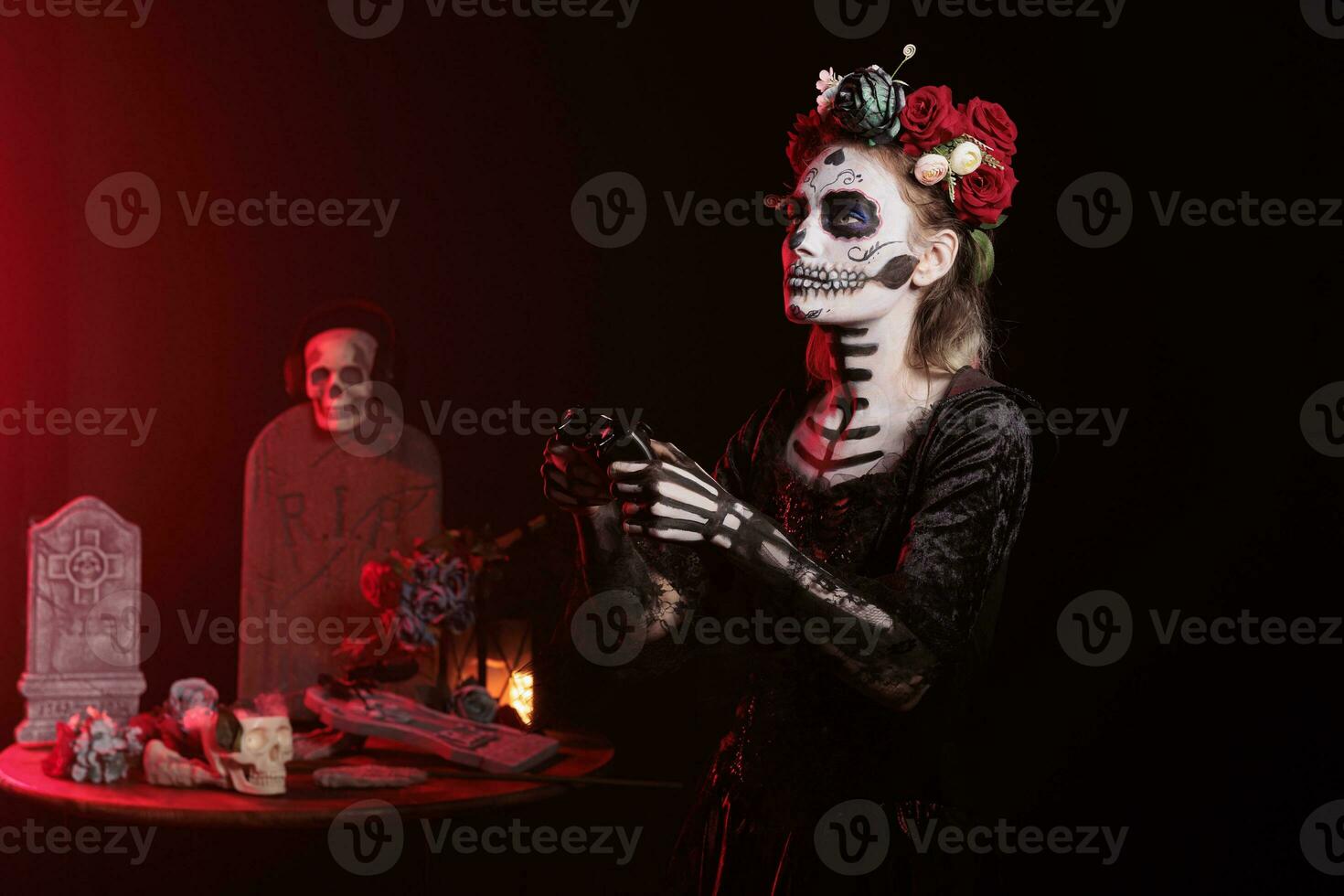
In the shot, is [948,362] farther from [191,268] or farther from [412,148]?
[191,268]

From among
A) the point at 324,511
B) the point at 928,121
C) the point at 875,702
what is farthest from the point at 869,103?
the point at 324,511

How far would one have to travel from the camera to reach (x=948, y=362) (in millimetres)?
1753

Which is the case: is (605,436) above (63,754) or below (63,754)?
above

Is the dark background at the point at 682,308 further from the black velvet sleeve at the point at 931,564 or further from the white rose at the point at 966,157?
the black velvet sleeve at the point at 931,564

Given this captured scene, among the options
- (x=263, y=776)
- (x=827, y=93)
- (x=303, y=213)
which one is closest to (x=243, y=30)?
(x=303, y=213)

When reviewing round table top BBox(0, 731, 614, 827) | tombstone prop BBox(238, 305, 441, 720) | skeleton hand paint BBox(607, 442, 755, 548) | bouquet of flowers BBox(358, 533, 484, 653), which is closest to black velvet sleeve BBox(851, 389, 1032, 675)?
skeleton hand paint BBox(607, 442, 755, 548)

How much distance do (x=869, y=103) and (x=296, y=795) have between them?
1530 mm

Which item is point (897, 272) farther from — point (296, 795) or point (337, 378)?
point (337, 378)

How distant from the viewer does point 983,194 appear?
5.68ft

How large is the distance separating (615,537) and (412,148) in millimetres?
2080

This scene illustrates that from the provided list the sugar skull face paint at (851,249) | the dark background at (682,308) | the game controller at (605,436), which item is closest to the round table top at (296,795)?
the dark background at (682,308)

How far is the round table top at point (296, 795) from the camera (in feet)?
7.81

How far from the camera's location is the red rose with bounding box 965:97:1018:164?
175 centimetres

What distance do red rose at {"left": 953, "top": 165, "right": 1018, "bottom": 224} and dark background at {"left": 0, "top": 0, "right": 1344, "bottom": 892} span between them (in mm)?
594
